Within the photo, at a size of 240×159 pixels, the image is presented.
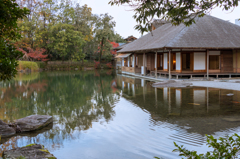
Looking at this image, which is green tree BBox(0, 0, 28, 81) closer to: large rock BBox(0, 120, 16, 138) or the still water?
the still water

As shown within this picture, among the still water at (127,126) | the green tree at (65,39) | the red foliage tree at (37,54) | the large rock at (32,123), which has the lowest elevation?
the still water at (127,126)

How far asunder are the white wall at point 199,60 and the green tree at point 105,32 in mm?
27355

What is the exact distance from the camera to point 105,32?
47125 millimetres

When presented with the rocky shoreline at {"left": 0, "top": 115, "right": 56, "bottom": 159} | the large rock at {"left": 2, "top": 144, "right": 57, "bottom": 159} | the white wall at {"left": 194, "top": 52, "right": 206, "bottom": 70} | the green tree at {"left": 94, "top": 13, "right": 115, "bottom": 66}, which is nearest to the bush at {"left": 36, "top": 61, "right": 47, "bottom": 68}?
the green tree at {"left": 94, "top": 13, "right": 115, "bottom": 66}

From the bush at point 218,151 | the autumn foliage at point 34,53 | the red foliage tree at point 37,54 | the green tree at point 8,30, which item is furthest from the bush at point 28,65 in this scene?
the bush at point 218,151

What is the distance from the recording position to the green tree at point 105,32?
47.4m

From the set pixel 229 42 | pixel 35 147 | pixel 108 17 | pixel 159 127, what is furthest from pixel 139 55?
pixel 35 147

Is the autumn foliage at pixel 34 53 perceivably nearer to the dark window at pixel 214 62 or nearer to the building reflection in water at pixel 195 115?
the dark window at pixel 214 62

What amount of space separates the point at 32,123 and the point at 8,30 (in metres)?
3.45

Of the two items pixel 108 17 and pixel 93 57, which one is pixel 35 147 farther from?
pixel 93 57

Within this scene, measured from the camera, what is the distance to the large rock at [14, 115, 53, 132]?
7725mm

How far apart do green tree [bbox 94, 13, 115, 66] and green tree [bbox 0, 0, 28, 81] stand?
42070 millimetres

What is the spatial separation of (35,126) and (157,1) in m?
5.34

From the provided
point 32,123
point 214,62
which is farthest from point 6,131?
point 214,62
